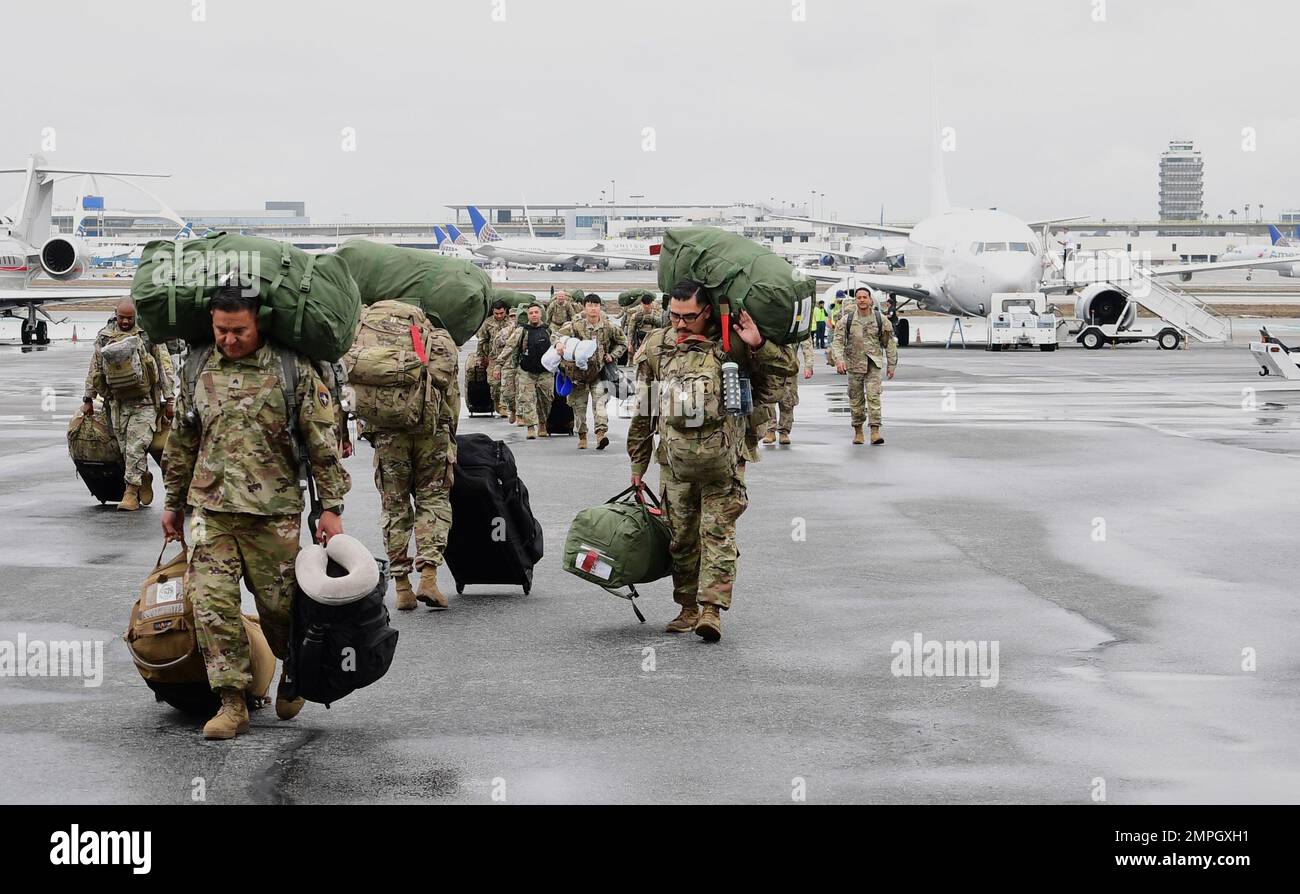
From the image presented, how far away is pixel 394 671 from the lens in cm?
808

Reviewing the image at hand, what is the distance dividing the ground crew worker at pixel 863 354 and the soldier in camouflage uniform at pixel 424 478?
10.2m

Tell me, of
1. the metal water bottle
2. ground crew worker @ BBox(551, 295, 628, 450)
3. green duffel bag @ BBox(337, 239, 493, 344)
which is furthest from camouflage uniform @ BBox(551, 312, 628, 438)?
the metal water bottle

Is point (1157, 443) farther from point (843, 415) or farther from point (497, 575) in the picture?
point (497, 575)

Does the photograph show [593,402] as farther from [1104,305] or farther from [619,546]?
[1104,305]

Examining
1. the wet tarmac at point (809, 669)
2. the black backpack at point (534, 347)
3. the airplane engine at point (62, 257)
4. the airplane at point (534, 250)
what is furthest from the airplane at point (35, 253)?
the airplane at point (534, 250)

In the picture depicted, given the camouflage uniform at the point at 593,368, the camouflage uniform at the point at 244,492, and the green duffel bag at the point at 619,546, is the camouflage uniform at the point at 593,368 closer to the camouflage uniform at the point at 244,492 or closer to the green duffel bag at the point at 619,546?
the green duffel bag at the point at 619,546

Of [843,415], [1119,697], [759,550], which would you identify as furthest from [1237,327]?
[1119,697]

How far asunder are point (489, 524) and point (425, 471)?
63cm

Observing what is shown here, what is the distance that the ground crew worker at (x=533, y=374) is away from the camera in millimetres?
20125

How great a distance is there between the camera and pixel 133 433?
14.0 m

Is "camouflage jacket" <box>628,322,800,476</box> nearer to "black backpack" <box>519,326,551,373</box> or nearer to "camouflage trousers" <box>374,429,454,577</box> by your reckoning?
"camouflage trousers" <box>374,429,454,577</box>

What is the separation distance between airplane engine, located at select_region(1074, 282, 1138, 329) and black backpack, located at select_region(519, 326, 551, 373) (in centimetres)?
2828

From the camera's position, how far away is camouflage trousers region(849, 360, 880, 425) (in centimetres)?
1939
